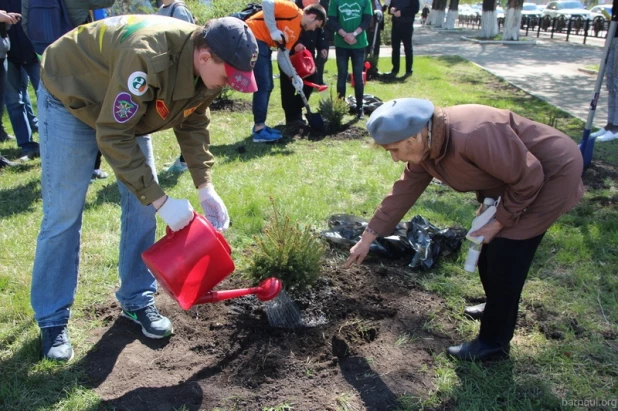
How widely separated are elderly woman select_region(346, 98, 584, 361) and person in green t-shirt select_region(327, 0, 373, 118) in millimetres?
5007

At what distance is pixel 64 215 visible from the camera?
2.27 m

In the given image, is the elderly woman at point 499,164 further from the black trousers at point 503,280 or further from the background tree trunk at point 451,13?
the background tree trunk at point 451,13

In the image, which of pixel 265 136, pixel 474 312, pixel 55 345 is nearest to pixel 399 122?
pixel 474 312

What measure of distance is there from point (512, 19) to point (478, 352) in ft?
57.4

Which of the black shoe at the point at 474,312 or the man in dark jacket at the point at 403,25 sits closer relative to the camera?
the black shoe at the point at 474,312

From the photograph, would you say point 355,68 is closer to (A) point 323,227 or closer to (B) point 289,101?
(B) point 289,101

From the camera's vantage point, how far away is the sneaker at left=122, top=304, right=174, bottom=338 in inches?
103

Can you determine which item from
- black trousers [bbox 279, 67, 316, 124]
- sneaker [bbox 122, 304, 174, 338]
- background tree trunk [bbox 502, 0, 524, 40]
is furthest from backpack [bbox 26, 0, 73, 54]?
background tree trunk [bbox 502, 0, 524, 40]

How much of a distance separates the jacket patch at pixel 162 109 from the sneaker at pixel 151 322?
107 centimetres

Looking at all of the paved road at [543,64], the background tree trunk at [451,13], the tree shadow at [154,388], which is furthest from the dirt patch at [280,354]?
the background tree trunk at [451,13]

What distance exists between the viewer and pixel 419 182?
8.00 ft

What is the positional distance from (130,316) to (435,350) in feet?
5.11

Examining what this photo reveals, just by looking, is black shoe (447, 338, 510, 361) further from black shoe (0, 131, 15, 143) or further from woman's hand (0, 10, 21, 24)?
black shoe (0, 131, 15, 143)

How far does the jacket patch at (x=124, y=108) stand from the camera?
6.21 feet
